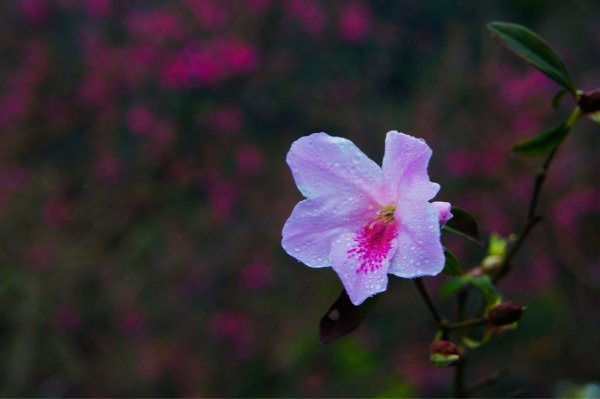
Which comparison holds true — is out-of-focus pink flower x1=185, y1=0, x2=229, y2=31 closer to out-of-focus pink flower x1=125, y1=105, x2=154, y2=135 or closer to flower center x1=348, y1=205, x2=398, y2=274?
out-of-focus pink flower x1=125, y1=105, x2=154, y2=135

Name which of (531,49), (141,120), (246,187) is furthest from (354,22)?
(531,49)

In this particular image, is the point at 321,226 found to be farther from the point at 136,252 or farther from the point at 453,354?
the point at 136,252

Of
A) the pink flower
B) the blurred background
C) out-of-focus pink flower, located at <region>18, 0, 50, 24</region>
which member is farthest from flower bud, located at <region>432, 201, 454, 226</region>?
out-of-focus pink flower, located at <region>18, 0, 50, 24</region>

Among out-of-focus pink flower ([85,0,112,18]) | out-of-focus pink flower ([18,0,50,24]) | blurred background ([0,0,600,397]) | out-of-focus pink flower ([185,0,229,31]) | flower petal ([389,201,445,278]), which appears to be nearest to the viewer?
flower petal ([389,201,445,278])

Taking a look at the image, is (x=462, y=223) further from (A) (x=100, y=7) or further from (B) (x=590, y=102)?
(A) (x=100, y=7)

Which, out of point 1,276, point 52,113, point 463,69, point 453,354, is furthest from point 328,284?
point 453,354

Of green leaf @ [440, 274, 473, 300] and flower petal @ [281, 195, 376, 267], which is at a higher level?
flower petal @ [281, 195, 376, 267]

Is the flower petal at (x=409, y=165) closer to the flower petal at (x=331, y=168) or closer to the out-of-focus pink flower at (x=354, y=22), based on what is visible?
the flower petal at (x=331, y=168)
